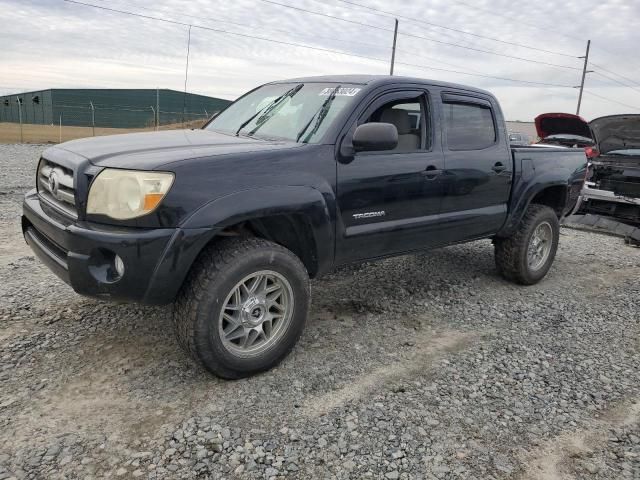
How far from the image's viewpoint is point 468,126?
4484 mm

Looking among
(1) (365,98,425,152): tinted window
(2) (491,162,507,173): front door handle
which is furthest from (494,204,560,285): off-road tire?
(1) (365,98,425,152): tinted window

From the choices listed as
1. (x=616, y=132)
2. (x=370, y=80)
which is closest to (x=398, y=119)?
(x=370, y=80)

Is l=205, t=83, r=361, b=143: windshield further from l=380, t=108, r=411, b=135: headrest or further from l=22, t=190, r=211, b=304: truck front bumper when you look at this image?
l=22, t=190, r=211, b=304: truck front bumper

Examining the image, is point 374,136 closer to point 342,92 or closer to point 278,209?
point 342,92

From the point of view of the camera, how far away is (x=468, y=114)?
454 centimetres

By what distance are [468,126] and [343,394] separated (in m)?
2.63

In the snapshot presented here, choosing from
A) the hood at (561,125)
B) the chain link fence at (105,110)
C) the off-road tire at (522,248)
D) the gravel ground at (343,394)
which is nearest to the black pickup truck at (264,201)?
the gravel ground at (343,394)

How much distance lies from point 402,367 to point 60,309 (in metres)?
2.63

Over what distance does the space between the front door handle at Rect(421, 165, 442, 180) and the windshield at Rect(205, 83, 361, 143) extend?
81 cm

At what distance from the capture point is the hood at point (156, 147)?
2855mm

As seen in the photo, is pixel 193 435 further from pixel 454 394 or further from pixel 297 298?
pixel 454 394

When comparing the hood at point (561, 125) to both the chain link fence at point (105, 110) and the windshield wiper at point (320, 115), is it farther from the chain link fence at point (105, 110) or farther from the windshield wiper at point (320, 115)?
the chain link fence at point (105, 110)

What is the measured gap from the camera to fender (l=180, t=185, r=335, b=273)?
283 cm

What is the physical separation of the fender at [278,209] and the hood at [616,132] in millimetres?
6332
